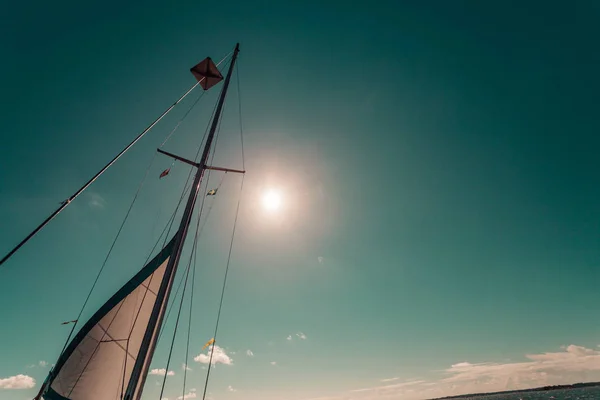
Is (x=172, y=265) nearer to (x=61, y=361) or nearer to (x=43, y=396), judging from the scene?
(x=61, y=361)

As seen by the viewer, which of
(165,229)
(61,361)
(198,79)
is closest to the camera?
(198,79)

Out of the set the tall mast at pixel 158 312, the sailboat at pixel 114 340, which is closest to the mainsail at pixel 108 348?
the sailboat at pixel 114 340

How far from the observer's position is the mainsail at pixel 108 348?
32.2ft

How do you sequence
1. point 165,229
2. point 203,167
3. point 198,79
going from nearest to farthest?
point 203,167
point 198,79
point 165,229

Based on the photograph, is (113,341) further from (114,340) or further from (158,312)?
(158,312)

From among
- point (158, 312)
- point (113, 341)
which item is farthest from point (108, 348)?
point (158, 312)

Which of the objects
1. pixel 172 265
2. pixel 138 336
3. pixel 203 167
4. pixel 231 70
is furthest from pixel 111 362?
pixel 231 70

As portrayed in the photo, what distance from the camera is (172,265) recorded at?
6.94m

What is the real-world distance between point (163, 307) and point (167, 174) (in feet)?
18.1

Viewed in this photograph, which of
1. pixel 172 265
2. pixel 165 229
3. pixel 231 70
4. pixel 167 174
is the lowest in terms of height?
pixel 172 265

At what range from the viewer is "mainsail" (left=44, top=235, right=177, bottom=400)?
9.80 meters

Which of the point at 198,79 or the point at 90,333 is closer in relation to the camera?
the point at 198,79

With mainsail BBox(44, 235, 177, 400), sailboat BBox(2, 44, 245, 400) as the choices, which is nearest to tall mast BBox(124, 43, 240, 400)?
sailboat BBox(2, 44, 245, 400)

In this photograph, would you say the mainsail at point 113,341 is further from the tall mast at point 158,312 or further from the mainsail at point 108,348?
the tall mast at point 158,312
